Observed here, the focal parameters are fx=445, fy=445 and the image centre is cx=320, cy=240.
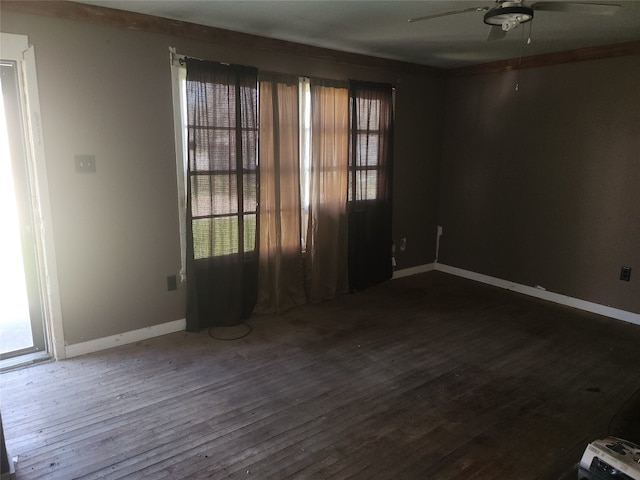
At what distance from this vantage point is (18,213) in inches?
122

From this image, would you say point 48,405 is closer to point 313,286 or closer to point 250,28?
point 313,286

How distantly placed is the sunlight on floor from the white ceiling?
129 centimetres

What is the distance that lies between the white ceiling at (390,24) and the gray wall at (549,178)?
47cm

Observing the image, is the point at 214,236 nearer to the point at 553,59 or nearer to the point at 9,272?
the point at 9,272

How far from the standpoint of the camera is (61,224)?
10.4ft

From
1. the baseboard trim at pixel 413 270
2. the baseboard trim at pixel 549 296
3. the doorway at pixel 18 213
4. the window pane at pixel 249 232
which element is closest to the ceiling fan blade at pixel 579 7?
the window pane at pixel 249 232

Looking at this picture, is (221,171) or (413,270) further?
(413,270)

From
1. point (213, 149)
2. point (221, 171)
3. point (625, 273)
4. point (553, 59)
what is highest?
point (553, 59)

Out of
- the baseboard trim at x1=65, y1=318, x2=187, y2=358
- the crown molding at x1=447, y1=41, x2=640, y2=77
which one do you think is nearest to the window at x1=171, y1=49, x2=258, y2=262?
the baseboard trim at x1=65, y1=318, x2=187, y2=358

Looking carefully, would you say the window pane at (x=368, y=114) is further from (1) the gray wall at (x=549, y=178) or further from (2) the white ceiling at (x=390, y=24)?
(1) the gray wall at (x=549, y=178)

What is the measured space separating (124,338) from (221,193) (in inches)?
55.0

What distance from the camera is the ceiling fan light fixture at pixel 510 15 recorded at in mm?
2328

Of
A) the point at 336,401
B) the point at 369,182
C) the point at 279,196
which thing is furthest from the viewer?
the point at 369,182

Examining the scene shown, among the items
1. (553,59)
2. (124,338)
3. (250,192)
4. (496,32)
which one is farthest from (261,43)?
(553,59)
